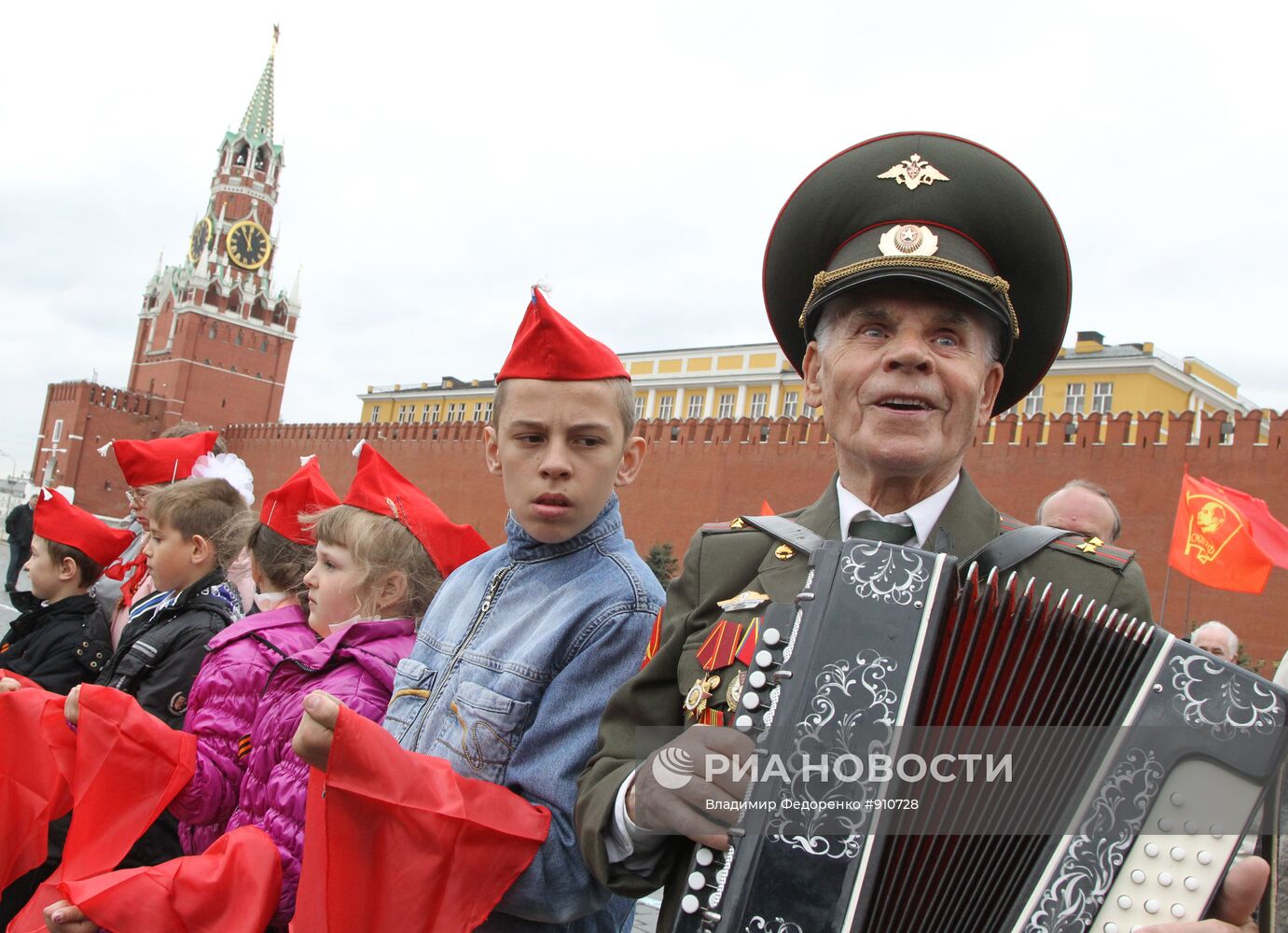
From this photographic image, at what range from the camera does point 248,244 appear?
55156 millimetres

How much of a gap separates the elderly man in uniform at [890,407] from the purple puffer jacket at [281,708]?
896 millimetres

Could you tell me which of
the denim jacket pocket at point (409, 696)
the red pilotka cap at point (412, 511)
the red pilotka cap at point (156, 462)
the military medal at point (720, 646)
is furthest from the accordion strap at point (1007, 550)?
the red pilotka cap at point (156, 462)

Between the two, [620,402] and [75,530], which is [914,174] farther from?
[75,530]

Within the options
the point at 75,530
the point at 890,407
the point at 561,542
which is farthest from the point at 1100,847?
the point at 75,530

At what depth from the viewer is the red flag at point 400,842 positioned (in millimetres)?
1556

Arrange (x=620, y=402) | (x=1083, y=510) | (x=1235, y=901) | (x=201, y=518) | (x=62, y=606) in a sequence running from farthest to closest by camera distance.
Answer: (x=1083, y=510)
(x=62, y=606)
(x=201, y=518)
(x=620, y=402)
(x=1235, y=901)

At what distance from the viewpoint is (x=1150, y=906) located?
1034mm

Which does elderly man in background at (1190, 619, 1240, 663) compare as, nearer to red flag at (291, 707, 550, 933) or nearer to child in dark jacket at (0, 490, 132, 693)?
red flag at (291, 707, 550, 933)

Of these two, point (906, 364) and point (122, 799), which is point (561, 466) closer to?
point (906, 364)

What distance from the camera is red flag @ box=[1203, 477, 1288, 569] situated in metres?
8.83

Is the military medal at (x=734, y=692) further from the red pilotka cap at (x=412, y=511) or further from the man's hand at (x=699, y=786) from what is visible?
the red pilotka cap at (x=412, y=511)

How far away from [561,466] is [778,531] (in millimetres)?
579

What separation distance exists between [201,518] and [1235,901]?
310 cm

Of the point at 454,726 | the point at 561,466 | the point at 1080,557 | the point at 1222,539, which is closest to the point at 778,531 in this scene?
the point at 1080,557
